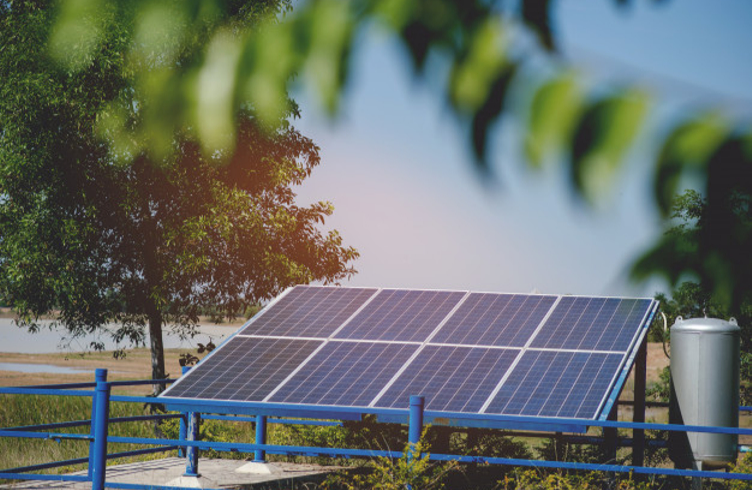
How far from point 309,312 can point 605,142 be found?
1352 cm

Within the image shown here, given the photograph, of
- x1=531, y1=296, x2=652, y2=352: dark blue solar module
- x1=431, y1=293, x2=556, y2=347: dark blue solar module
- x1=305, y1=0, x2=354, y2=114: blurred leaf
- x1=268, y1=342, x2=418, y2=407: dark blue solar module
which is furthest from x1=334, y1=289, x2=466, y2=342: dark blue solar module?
x1=305, y1=0, x2=354, y2=114: blurred leaf

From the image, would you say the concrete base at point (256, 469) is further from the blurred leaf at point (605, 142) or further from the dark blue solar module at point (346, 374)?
the blurred leaf at point (605, 142)

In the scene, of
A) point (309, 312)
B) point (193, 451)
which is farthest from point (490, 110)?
point (193, 451)

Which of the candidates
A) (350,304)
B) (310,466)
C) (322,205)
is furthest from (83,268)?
(350,304)

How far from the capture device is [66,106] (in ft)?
72.0

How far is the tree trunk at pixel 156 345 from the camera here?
2491 centimetres

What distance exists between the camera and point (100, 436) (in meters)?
11.5

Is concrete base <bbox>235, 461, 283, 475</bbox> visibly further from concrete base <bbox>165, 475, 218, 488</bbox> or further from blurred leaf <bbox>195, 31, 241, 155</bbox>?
blurred leaf <bbox>195, 31, 241, 155</bbox>

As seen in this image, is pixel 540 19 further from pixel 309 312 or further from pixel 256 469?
pixel 256 469

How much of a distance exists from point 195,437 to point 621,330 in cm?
653

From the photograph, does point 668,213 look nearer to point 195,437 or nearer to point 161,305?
point 195,437

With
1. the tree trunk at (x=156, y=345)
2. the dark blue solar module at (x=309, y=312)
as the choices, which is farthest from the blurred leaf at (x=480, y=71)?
the tree trunk at (x=156, y=345)

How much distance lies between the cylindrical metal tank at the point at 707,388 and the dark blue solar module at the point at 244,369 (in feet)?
17.1

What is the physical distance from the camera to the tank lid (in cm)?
1319
